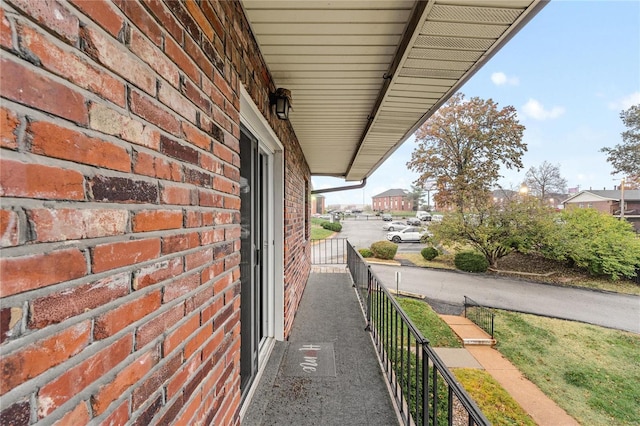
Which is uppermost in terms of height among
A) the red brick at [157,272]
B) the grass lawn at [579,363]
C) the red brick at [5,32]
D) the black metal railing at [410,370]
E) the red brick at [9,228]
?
the red brick at [5,32]

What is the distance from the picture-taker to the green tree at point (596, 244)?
415 inches

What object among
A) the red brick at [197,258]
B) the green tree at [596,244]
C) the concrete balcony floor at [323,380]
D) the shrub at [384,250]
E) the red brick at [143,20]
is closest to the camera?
the red brick at [143,20]

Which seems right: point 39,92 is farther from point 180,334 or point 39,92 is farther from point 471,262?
point 471,262

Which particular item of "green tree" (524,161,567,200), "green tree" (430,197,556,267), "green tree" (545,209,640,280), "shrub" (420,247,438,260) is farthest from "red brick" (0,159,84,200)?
"green tree" (524,161,567,200)

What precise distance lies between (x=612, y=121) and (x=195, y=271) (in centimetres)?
2774

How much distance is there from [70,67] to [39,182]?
0.73 ft

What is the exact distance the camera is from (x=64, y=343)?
0.48 metres

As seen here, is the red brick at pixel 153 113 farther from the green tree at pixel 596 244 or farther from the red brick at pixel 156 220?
the green tree at pixel 596 244

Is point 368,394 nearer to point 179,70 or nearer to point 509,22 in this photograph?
point 179,70

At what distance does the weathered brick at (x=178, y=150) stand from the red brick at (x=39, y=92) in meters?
0.26

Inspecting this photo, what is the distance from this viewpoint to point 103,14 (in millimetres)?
582

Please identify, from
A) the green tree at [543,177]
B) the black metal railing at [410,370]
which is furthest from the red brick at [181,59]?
the green tree at [543,177]

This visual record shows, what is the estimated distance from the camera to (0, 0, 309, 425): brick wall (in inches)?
16.6

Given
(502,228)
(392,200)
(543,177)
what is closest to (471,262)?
(502,228)
